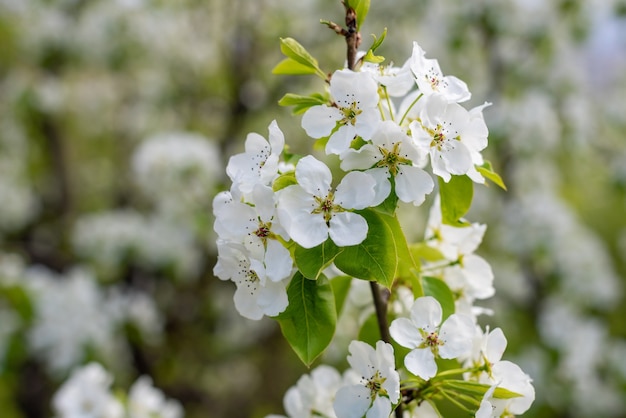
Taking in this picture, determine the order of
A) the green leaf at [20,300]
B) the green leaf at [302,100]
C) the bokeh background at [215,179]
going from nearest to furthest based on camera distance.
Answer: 1. the green leaf at [302,100]
2. the green leaf at [20,300]
3. the bokeh background at [215,179]

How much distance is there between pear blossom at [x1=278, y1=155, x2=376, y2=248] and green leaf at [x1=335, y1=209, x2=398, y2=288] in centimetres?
3

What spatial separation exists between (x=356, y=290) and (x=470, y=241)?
0.21 m

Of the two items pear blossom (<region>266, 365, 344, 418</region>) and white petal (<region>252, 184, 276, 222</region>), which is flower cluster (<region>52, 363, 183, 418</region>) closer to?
pear blossom (<region>266, 365, 344, 418</region>)

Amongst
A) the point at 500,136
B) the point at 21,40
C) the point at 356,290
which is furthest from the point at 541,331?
the point at 21,40

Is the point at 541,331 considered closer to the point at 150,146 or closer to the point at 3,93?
the point at 150,146

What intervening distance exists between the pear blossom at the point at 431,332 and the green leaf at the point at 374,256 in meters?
0.10

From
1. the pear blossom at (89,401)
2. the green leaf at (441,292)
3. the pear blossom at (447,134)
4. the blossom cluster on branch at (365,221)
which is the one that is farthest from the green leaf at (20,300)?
the pear blossom at (447,134)

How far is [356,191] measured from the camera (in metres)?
0.84

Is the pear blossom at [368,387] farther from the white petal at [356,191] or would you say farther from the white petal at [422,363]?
the white petal at [356,191]

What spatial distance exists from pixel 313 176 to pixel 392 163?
102mm

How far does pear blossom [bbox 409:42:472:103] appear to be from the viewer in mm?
878

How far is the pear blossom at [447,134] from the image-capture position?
0.86 meters

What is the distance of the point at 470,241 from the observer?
3.52ft

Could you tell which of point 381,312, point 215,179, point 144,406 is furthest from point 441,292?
point 215,179
